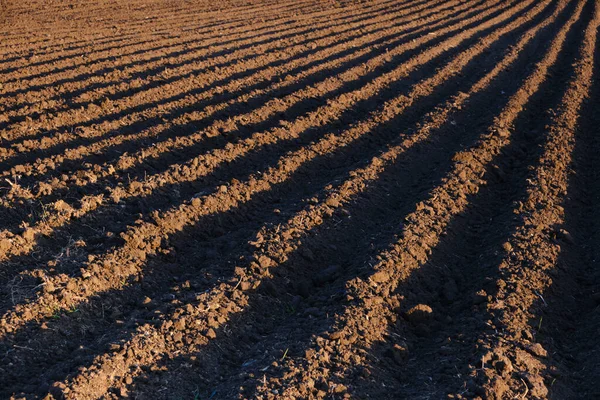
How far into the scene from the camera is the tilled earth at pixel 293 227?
369cm

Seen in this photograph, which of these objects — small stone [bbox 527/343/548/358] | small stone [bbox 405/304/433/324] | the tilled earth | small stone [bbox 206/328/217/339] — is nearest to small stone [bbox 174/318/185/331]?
the tilled earth

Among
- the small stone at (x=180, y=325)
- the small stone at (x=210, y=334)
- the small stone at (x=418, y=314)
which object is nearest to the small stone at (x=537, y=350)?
the small stone at (x=418, y=314)

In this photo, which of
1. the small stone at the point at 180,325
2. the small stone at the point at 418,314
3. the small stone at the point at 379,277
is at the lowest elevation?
the small stone at the point at 418,314

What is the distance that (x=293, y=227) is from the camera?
5.13 m

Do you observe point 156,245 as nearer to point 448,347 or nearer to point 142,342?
point 142,342

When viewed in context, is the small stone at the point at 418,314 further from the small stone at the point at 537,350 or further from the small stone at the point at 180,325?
the small stone at the point at 180,325

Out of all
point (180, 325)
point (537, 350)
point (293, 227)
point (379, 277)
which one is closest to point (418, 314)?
point (379, 277)

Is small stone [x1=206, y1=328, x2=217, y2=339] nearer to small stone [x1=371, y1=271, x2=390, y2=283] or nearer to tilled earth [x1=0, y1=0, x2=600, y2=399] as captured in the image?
tilled earth [x1=0, y1=0, x2=600, y2=399]

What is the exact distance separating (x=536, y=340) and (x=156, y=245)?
2854 millimetres

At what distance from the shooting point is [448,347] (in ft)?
12.9

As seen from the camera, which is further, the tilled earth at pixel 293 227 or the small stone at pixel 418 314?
the small stone at pixel 418 314

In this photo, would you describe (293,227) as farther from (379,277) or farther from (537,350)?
(537,350)

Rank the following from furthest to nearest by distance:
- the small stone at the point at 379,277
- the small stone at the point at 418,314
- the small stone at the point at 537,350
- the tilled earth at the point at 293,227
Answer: the small stone at the point at 379,277
the small stone at the point at 418,314
the small stone at the point at 537,350
the tilled earth at the point at 293,227

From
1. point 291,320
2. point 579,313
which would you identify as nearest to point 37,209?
point 291,320
